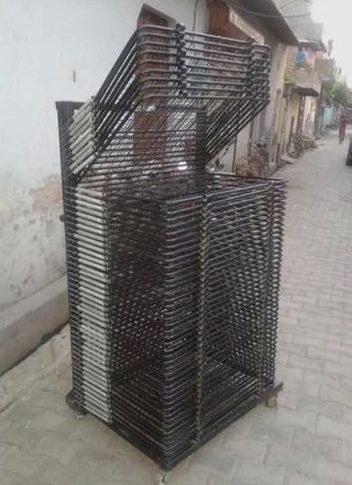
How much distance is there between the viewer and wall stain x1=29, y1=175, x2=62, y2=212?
3811 mm

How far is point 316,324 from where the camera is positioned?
176 inches

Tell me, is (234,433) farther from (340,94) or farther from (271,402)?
(340,94)

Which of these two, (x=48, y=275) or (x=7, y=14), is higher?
(x=7, y=14)

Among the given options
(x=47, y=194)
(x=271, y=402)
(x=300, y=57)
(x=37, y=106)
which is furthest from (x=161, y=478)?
(x=300, y=57)

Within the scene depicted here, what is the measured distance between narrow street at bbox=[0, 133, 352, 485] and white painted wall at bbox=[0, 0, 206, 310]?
737mm

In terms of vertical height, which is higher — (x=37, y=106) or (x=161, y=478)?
(x=37, y=106)

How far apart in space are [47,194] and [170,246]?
2.12 meters

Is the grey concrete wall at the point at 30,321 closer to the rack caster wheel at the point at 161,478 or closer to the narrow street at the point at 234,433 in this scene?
the narrow street at the point at 234,433

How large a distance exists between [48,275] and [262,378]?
2104 mm

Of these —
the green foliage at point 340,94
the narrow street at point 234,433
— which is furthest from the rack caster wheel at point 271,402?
the green foliage at point 340,94

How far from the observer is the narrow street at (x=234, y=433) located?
2613 millimetres

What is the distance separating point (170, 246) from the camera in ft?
7.13

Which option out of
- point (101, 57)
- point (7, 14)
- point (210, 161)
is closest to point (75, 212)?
point (210, 161)

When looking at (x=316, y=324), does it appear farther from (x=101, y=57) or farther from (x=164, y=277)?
(x=101, y=57)
